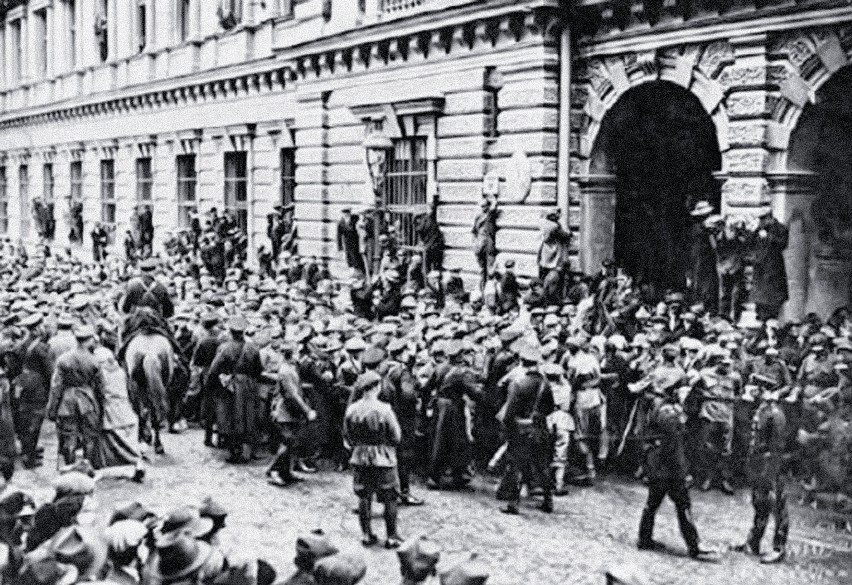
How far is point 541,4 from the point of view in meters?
16.3

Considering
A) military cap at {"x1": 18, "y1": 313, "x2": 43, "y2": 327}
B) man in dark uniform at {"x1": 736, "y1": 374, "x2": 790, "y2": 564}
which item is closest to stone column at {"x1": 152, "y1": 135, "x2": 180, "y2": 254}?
military cap at {"x1": 18, "y1": 313, "x2": 43, "y2": 327}

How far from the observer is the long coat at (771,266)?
13961 mm

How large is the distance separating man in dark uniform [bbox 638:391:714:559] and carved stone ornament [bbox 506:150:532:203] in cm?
791

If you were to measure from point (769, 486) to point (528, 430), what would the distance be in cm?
223

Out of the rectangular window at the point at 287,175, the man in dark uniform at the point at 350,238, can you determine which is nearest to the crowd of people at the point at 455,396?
the man in dark uniform at the point at 350,238

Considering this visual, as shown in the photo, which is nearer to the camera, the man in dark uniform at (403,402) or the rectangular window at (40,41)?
the man in dark uniform at (403,402)

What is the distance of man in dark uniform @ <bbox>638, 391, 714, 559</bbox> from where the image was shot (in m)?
9.17

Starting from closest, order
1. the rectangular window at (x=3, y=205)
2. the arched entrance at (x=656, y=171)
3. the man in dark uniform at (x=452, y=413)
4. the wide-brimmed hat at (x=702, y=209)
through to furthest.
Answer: the man in dark uniform at (x=452, y=413) → the wide-brimmed hat at (x=702, y=209) → the arched entrance at (x=656, y=171) → the rectangular window at (x=3, y=205)

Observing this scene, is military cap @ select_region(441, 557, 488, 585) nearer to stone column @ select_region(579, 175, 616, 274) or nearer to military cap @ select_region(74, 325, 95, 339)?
military cap @ select_region(74, 325, 95, 339)

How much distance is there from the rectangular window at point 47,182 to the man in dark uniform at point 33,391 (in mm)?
27418

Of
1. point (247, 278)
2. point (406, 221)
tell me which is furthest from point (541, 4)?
point (247, 278)

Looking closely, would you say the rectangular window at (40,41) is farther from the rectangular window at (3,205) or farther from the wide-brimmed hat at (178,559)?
the wide-brimmed hat at (178,559)

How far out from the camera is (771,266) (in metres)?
14.0

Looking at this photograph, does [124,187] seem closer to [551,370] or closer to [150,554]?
[551,370]
